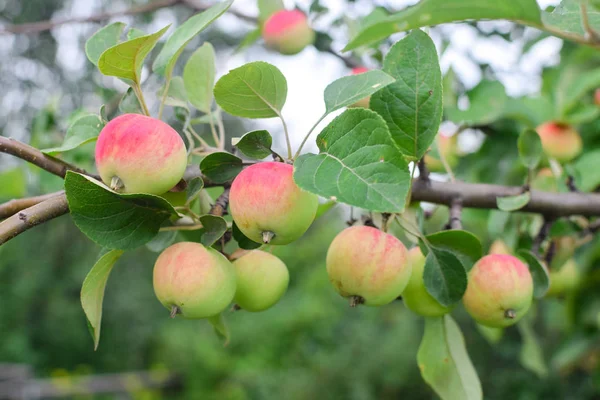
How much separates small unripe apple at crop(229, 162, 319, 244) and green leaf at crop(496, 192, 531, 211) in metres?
0.29

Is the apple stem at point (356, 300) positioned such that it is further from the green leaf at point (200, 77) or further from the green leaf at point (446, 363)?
the green leaf at point (200, 77)

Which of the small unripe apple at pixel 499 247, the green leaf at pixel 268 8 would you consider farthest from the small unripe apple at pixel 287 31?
the small unripe apple at pixel 499 247

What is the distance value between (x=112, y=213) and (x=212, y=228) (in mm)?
91

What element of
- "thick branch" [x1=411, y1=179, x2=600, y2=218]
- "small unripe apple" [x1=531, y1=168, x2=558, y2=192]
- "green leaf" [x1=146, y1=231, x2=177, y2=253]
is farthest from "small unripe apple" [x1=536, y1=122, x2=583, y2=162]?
"green leaf" [x1=146, y1=231, x2=177, y2=253]

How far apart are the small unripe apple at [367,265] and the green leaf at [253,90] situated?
0.14 meters

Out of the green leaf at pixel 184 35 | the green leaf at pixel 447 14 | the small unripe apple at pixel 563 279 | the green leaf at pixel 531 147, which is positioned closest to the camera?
the green leaf at pixel 447 14

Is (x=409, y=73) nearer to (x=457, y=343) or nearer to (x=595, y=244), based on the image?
(x=457, y=343)

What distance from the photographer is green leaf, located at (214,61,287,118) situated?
47 centimetres

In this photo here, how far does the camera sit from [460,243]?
1.89ft

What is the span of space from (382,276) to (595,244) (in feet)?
2.79

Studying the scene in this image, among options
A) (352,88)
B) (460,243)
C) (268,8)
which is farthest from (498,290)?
(268,8)

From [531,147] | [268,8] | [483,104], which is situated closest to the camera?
[531,147]

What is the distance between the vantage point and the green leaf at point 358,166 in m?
0.39

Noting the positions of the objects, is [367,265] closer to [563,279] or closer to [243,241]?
[243,241]
